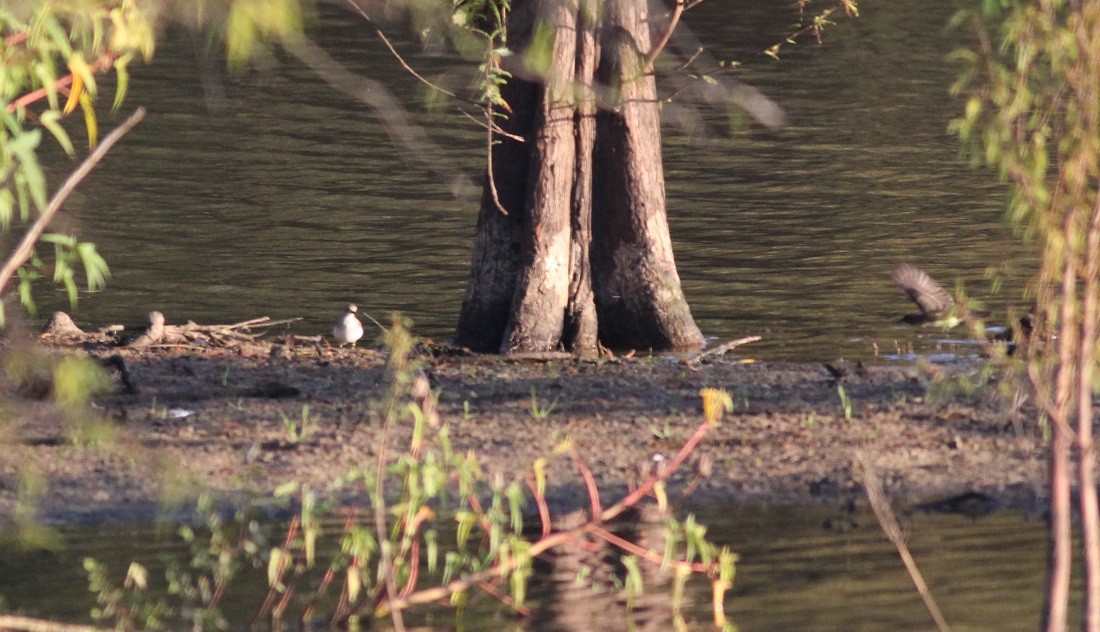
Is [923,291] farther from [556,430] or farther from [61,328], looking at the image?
[61,328]

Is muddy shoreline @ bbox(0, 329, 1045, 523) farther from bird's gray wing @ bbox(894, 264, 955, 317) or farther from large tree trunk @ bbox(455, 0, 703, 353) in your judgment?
bird's gray wing @ bbox(894, 264, 955, 317)

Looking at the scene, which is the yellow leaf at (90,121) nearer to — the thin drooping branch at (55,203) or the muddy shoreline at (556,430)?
the thin drooping branch at (55,203)

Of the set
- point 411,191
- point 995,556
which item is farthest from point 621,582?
point 411,191

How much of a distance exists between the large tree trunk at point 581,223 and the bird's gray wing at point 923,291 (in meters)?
2.36

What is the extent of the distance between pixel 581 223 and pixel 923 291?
3.34 m

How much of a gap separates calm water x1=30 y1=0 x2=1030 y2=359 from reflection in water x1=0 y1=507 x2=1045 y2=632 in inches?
192

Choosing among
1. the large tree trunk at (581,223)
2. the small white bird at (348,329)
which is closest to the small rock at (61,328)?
the small white bird at (348,329)

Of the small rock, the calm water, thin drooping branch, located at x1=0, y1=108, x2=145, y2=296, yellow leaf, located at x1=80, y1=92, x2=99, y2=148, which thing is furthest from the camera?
the calm water

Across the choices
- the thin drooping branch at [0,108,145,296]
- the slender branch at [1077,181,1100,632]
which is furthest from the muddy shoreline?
the thin drooping branch at [0,108,145,296]

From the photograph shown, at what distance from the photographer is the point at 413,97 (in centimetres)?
2703

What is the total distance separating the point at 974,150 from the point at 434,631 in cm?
284

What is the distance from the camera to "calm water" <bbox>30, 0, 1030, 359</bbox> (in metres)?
15.5

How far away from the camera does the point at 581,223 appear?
12727 millimetres

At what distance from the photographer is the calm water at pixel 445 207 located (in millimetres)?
15500
